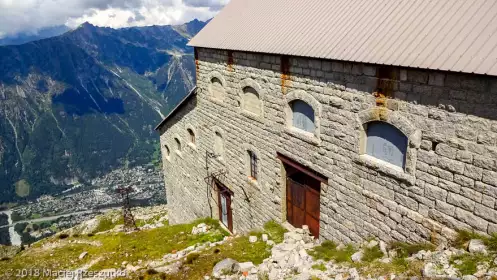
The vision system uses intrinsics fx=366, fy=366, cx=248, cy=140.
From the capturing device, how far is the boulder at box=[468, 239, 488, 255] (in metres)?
7.19

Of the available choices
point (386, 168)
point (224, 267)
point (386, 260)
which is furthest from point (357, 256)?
point (224, 267)

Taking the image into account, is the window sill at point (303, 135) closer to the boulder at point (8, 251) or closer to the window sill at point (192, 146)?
the window sill at point (192, 146)

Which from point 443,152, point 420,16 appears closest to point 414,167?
point 443,152

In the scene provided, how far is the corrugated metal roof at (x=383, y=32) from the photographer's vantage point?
7250 mm

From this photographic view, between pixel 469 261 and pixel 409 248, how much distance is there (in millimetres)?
1939

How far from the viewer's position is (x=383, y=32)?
30.0 feet

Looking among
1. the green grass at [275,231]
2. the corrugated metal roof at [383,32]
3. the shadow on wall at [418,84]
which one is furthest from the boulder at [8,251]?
the shadow on wall at [418,84]

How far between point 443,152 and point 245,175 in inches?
370

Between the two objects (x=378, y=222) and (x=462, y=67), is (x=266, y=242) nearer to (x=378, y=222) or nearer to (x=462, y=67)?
(x=378, y=222)

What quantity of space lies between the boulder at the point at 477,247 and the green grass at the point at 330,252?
317cm

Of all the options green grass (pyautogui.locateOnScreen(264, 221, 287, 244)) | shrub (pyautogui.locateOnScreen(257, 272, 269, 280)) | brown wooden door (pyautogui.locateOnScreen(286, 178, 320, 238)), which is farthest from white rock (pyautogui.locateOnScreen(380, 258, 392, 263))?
green grass (pyautogui.locateOnScreen(264, 221, 287, 244))

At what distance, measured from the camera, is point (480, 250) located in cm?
721

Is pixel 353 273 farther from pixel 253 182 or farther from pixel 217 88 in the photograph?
pixel 217 88

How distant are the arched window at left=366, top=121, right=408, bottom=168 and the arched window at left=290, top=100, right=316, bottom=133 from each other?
2149mm
